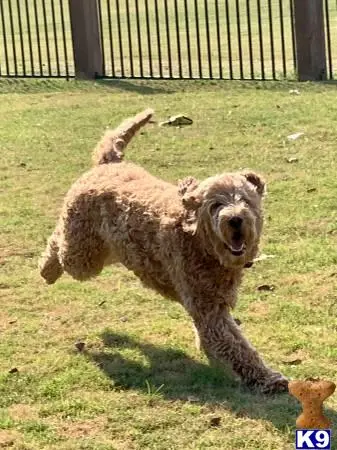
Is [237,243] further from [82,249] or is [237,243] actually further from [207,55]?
[207,55]

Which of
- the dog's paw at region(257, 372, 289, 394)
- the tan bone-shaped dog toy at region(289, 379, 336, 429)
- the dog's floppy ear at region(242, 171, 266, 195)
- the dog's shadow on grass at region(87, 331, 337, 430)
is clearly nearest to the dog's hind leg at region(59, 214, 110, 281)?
the dog's shadow on grass at region(87, 331, 337, 430)

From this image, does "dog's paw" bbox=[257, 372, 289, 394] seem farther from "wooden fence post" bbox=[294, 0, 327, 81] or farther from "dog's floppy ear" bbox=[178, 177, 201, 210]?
"wooden fence post" bbox=[294, 0, 327, 81]

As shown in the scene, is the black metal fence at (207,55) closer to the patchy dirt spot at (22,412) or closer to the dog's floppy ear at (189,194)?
the dog's floppy ear at (189,194)

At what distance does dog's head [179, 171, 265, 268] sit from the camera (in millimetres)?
4688

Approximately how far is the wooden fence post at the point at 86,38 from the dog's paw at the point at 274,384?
31.9 ft

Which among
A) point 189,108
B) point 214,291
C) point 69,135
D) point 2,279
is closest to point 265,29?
point 189,108

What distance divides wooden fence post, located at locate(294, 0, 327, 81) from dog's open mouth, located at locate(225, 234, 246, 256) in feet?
27.0

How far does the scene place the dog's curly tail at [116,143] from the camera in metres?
6.22

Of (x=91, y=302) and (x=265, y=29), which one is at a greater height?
(x=265, y=29)

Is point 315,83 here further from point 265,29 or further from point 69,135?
point 265,29

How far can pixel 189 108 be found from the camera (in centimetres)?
1159

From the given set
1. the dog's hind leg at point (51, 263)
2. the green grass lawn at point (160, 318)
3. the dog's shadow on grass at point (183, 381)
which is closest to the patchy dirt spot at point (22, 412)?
the green grass lawn at point (160, 318)

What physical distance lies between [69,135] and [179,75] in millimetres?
3112

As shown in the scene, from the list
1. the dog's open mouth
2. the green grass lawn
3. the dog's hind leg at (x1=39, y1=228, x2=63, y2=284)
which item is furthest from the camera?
the dog's hind leg at (x1=39, y1=228, x2=63, y2=284)
